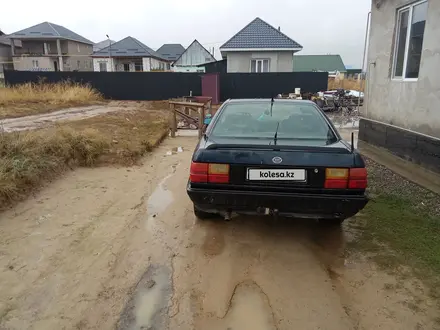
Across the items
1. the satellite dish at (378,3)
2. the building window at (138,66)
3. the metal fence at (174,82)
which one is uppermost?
the building window at (138,66)

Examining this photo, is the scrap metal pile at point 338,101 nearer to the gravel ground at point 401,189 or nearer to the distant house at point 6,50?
the gravel ground at point 401,189

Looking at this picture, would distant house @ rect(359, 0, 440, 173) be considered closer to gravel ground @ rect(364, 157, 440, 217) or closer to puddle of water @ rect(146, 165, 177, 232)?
gravel ground @ rect(364, 157, 440, 217)

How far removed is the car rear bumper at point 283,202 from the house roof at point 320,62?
177ft

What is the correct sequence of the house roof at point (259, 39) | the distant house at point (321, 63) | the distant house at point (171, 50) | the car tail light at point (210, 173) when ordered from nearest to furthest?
1. the car tail light at point (210, 173)
2. the house roof at point (259, 39)
3. the distant house at point (321, 63)
4. the distant house at point (171, 50)

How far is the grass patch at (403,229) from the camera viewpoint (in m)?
2.86

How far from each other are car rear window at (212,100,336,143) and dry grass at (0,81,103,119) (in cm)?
1151

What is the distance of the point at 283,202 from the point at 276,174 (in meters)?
0.24

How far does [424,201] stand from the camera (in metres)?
4.24

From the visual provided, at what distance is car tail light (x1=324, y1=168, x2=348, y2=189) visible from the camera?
2.76 metres

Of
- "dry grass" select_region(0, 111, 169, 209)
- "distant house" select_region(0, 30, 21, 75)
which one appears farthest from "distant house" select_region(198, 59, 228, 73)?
"distant house" select_region(0, 30, 21, 75)

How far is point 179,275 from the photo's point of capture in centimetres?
273

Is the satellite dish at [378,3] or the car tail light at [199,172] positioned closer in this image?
the car tail light at [199,172]

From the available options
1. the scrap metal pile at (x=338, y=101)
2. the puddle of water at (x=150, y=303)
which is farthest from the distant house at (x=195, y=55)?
the puddle of water at (x=150, y=303)

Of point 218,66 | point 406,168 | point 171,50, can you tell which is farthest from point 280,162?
point 171,50
